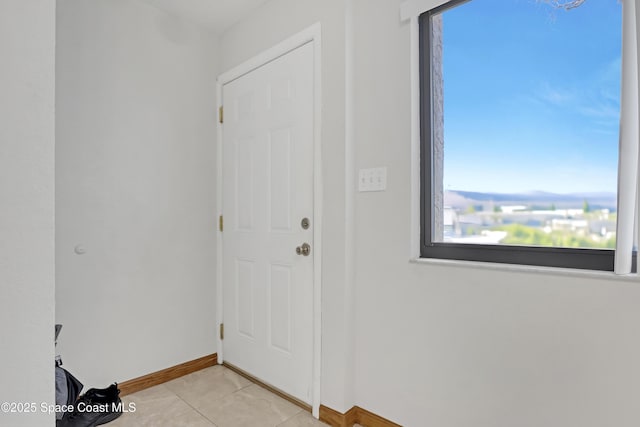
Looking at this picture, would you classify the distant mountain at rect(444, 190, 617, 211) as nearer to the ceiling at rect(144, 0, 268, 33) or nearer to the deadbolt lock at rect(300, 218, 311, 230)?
the deadbolt lock at rect(300, 218, 311, 230)

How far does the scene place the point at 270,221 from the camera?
2.19 m

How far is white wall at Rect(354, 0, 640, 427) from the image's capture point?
1160 mm

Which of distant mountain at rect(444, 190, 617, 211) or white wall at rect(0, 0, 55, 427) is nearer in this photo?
white wall at rect(0, 0, 55, 427)

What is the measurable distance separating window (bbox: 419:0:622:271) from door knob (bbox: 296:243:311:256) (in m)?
0.62

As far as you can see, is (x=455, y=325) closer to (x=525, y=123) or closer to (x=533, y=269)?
(x=533, y=269)

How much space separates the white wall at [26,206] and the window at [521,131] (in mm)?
1377

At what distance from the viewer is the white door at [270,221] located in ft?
6.48

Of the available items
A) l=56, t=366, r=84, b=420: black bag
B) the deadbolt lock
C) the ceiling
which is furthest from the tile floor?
the ceiling

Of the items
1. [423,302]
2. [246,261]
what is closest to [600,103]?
[423,302]

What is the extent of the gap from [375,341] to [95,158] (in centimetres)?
186

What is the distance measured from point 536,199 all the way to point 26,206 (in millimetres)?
1621

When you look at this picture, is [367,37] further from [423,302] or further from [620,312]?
[620,312]

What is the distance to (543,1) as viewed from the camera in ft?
4.37

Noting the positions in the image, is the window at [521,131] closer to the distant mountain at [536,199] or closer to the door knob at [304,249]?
the distant mountain at [536,199]
